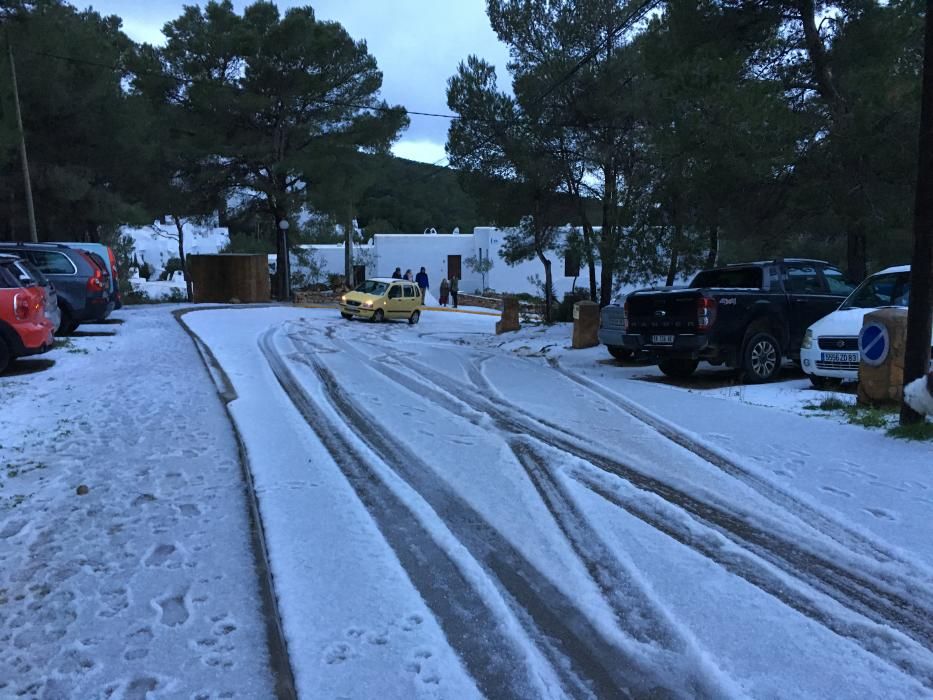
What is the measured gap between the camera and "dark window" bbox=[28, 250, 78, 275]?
1389cm

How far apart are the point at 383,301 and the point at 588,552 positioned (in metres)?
20.4

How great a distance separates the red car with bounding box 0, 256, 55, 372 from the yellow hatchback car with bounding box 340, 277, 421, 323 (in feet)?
47.7

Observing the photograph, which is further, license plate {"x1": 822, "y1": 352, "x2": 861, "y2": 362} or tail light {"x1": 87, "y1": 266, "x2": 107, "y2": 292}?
tail light {"x1": 87, "y1": 266, "x2": 107, "y2": 292}

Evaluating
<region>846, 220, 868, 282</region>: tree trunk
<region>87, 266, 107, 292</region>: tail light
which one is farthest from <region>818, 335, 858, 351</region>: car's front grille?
<region>87, 266, 107, 292</region>: tail light

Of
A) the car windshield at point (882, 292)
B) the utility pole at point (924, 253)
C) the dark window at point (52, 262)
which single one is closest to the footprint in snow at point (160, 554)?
the utility pole at point (924, 253)

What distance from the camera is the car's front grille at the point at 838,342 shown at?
30.0 ft

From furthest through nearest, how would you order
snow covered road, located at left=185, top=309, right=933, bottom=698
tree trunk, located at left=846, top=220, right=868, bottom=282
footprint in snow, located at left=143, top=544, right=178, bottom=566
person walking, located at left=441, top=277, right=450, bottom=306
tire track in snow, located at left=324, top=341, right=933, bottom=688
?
person walking, located at left=441, top=277, right=450, bottom=306, tree trunk, located at left=846, top=220, right=868, bottom=282, footprint in snow, located at left=143, top=544, right=178, bottom=566, tire track in snow, located at left=324, top=341, right=933, bottom=688, snow covered road, located at left=185, top=309, right=933, bottom=698

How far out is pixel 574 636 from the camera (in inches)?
131

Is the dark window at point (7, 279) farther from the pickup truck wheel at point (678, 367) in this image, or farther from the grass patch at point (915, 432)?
the grass patch at point (915, 432)

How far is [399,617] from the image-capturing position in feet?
11.3

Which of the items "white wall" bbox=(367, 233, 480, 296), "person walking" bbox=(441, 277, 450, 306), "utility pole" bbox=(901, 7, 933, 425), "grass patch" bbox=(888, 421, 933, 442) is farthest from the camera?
"white wall" bbox=(367, 233, 480, 296)

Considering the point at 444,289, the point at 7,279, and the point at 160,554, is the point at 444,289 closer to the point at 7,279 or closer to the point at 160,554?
→ the point at 7,279

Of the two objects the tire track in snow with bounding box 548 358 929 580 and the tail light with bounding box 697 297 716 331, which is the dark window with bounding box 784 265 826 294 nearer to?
the tail light with bounding box 697 297 716 331

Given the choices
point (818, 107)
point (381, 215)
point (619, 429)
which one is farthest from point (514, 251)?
point (381, 215)
